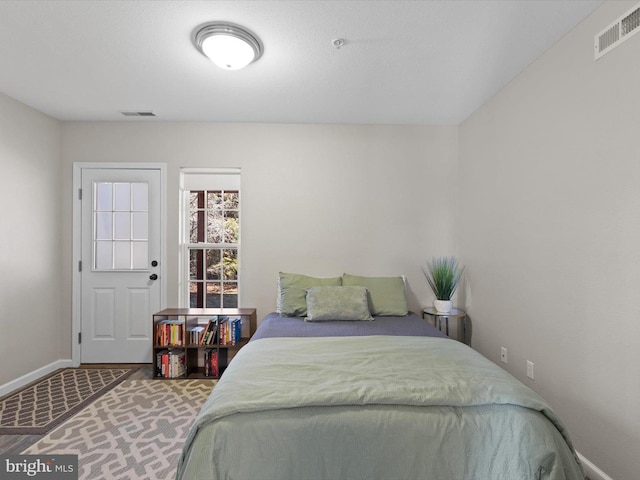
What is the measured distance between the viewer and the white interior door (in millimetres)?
3537

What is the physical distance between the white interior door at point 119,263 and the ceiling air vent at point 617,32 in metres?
3.79

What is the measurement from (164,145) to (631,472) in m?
4.40

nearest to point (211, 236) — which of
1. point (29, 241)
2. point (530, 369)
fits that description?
point (29, 241)

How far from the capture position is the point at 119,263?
3.58 metres

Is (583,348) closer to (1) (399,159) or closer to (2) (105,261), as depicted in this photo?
(1) (399,159)

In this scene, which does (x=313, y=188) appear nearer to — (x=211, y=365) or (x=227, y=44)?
(x=227, y=44)

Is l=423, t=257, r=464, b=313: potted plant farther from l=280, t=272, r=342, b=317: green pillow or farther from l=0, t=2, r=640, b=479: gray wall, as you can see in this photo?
l=280, t=272, r=342, b=317: green pillow

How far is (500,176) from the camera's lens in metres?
2.82

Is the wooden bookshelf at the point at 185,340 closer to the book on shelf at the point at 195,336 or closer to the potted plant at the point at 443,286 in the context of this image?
the book on shelf at the point at 195,336

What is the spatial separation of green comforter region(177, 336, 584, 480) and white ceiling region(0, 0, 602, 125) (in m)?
2.02

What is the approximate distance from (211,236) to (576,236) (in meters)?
3.59

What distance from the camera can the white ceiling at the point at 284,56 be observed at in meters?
1.85

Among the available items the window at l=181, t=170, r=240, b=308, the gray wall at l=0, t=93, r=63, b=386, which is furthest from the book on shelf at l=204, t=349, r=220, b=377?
the gray wall at l=0, t=93, r=63, b=386

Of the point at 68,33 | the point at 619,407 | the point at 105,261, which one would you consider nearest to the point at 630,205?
the point at 619,407
